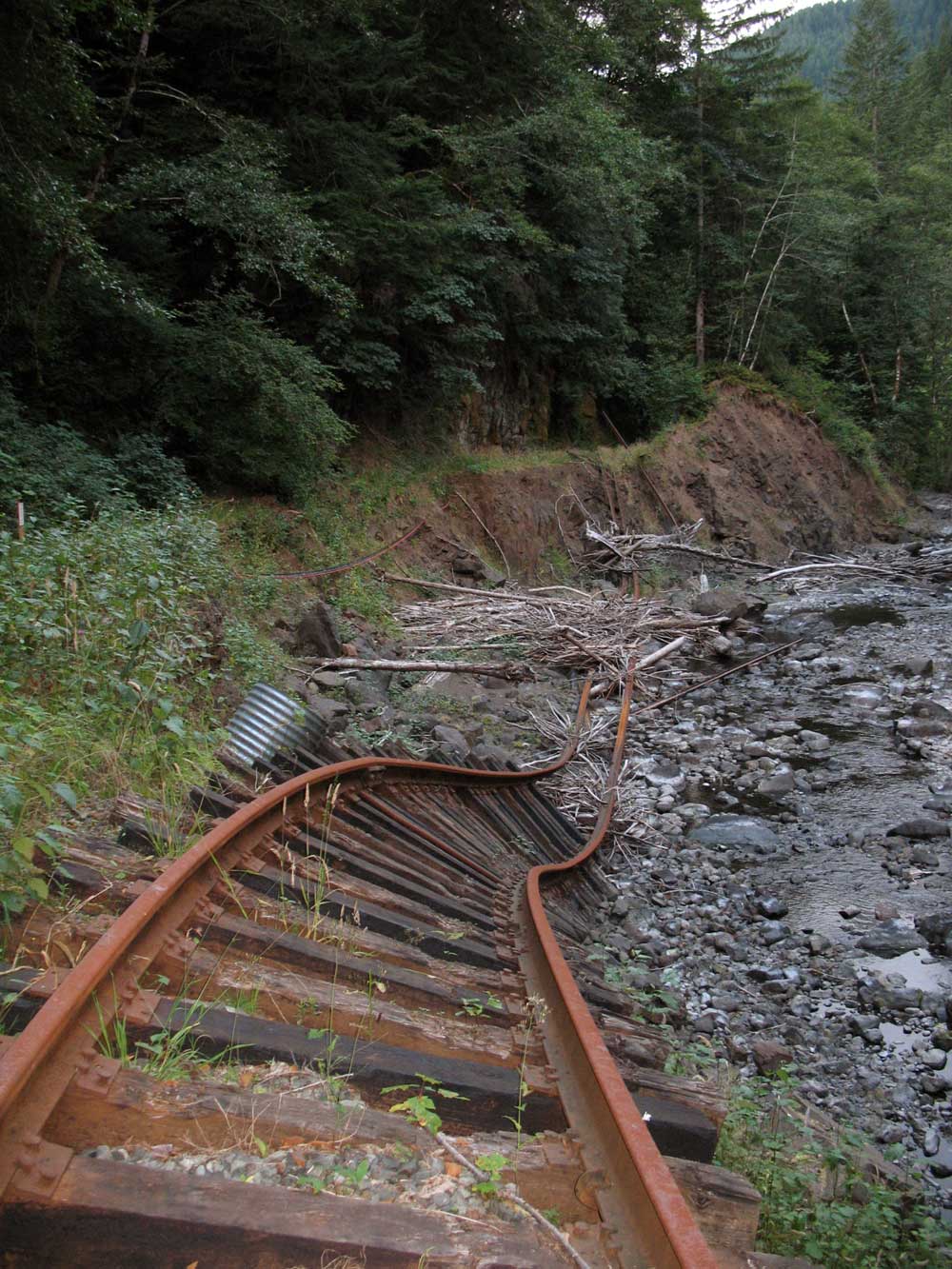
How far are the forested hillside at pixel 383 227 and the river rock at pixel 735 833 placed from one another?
7516 mm

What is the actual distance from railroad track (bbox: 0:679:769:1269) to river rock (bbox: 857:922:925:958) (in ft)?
8.99

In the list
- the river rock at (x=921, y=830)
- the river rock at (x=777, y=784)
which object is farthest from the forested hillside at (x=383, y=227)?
the river rock at (x=921, y=830)

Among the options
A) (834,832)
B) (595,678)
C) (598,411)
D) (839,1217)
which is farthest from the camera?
(598,411)

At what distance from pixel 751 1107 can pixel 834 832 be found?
429cm

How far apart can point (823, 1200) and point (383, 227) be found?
1532cm

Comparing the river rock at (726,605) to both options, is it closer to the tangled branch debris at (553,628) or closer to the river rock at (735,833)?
the tangled branch debris at (553,628)

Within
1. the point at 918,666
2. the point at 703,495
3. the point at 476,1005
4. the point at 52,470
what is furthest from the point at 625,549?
the point at 476,1005

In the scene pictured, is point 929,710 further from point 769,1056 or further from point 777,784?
point 769,1056

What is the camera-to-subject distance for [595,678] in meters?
12.1

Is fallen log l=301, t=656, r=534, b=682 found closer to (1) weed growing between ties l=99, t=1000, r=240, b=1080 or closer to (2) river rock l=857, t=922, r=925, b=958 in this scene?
(2) river rock l=857, t=922, r=925, b=958

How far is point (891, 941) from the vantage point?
19.4ft

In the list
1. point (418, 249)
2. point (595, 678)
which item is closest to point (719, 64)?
point (418, 249)

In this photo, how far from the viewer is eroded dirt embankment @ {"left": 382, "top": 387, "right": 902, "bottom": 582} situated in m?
18.4

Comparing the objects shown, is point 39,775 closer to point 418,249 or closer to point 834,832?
point 834,832
